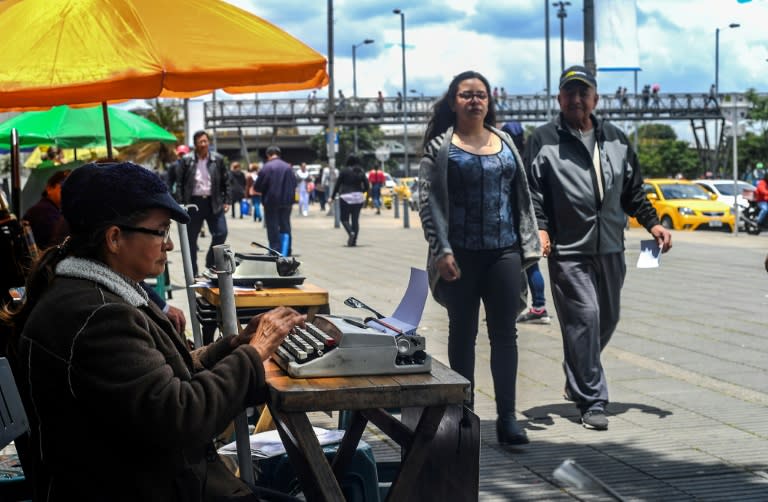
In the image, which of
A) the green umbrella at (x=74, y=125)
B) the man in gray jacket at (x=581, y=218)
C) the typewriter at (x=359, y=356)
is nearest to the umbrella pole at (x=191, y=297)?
the man in gray jacket at (x=581, y=218)

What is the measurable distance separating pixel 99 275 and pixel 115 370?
0.28 m

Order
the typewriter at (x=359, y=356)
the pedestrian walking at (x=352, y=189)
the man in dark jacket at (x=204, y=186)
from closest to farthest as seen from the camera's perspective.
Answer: the typewriter at (x=359, y=356) < the man in dark jacket at (x=204, y=186) < the pedestrian walking at (x=352, y=189)

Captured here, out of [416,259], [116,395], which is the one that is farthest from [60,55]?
[416,259]

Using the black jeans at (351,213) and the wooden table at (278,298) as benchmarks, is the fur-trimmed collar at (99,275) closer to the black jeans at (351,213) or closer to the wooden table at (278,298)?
the wooden table at (278,298)

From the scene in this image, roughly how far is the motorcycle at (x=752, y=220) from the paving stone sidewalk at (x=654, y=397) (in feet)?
38.1

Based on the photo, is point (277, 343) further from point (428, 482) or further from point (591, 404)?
point (591, 404)

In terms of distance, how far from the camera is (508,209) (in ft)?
19.3

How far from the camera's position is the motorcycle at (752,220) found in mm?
26344

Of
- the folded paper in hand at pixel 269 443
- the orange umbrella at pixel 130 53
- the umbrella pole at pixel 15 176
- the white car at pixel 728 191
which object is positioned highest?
the orange umbrella at pixel 130 53

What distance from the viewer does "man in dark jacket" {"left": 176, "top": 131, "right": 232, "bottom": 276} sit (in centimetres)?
1340

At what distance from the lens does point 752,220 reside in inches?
1048

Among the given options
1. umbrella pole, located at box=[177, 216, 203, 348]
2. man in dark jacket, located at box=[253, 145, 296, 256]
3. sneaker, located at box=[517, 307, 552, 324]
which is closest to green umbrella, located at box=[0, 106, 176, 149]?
man in dark jacket, located at box=[253, 145, 296, 256]

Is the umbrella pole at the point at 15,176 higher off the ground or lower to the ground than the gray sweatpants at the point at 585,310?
higher

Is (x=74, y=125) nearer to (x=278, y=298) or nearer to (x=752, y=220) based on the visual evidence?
(x=278, y=298)
